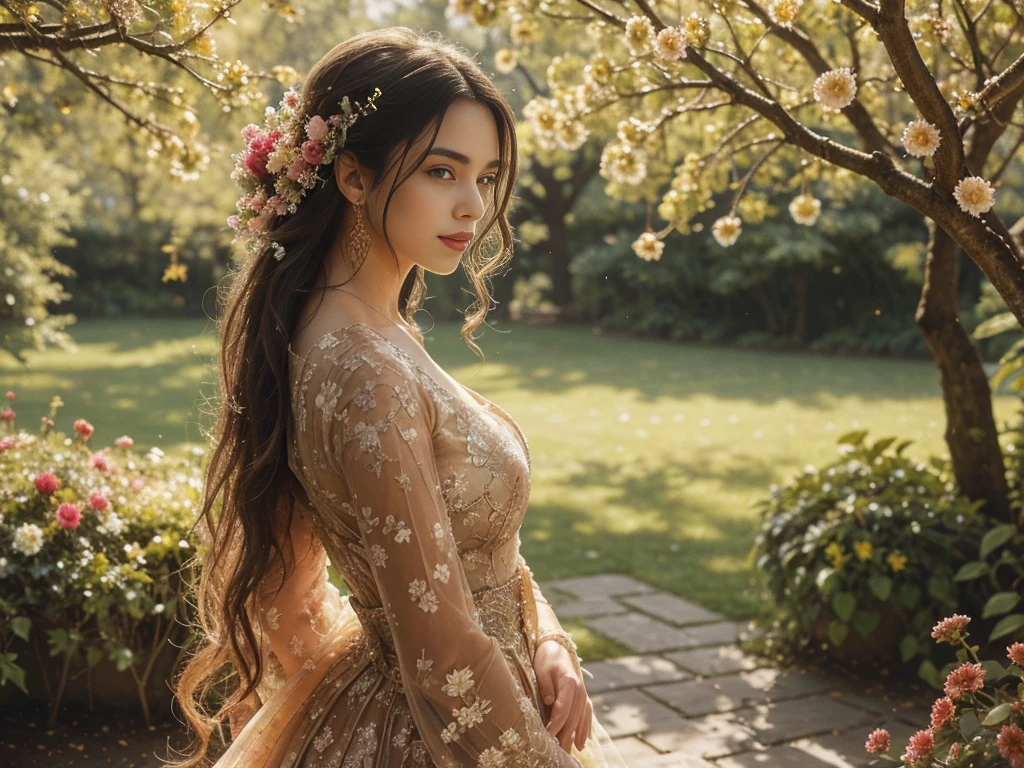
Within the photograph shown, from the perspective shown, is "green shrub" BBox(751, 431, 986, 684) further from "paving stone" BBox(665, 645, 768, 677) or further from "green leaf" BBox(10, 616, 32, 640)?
"green leaf" BBox(10, 616, 32, 640)

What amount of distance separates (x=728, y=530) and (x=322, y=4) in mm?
27486

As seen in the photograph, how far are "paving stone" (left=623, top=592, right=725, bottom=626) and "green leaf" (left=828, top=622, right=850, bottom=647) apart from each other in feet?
3.05

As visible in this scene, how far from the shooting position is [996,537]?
4.27 m

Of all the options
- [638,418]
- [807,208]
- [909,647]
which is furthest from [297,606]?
[638,418]

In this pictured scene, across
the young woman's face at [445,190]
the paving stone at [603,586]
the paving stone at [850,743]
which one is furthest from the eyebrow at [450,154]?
the paving stone at [603,586]

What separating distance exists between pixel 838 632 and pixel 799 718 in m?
0.52

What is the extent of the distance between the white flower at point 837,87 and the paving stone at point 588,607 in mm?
3454

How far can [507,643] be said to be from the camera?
2.08 m

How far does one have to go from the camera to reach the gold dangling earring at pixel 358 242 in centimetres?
196

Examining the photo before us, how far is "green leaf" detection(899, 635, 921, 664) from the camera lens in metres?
4.38

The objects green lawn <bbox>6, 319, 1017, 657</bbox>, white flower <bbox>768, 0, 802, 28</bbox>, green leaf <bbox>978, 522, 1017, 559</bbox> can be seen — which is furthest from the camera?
green lawn <bbox>6, 319, 1017, 657</bbox>

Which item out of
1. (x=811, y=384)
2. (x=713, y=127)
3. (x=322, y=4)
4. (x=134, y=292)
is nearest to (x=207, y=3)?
(x=713, y=127)

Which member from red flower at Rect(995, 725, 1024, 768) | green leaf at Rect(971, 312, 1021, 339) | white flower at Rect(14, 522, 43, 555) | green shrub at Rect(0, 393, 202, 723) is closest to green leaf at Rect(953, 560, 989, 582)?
green leaf at Rect(971, 312, 1021, 339)

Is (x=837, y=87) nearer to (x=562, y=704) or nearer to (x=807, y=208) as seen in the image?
(x=807, y=208)
